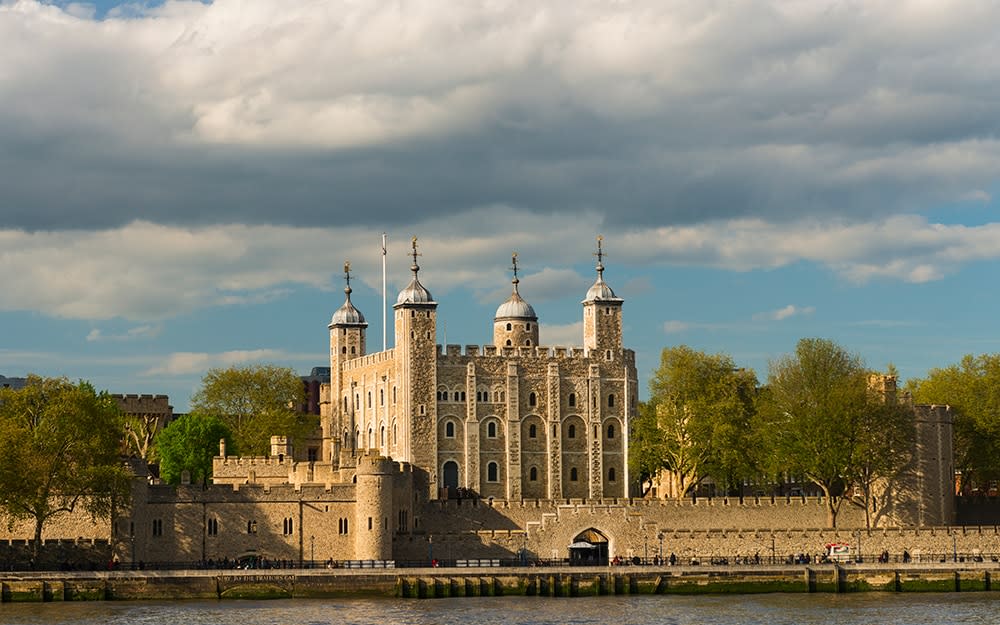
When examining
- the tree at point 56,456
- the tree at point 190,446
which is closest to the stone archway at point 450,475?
the tree at point 190,446

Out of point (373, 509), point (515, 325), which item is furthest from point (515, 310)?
point (373, 509)

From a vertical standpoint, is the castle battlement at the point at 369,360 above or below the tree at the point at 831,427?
above

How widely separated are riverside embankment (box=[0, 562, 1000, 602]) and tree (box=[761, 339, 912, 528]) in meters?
13.0

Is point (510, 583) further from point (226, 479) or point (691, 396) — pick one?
point (691, 396)

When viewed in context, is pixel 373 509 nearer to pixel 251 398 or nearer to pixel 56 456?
pixel 56 456

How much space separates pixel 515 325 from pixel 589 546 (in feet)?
97.8

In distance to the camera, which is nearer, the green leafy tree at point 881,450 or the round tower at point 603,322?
the green leafy tree at point 881,450

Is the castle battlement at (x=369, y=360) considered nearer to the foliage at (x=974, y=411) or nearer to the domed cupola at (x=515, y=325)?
the domed cupola at (x=515, y=325)

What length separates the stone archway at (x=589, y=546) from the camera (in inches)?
3984

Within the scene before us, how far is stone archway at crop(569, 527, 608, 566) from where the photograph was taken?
10119 cm

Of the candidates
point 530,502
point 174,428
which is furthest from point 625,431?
point 174,428

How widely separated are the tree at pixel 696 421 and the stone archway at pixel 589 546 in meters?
12.4

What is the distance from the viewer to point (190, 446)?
4697 inches

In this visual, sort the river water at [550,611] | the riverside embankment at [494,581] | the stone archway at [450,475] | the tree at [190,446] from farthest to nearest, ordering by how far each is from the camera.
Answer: the stone archway at [450,475], the tree at [190,446], the riverside embankment at [494,581], the river water at [550,611]
